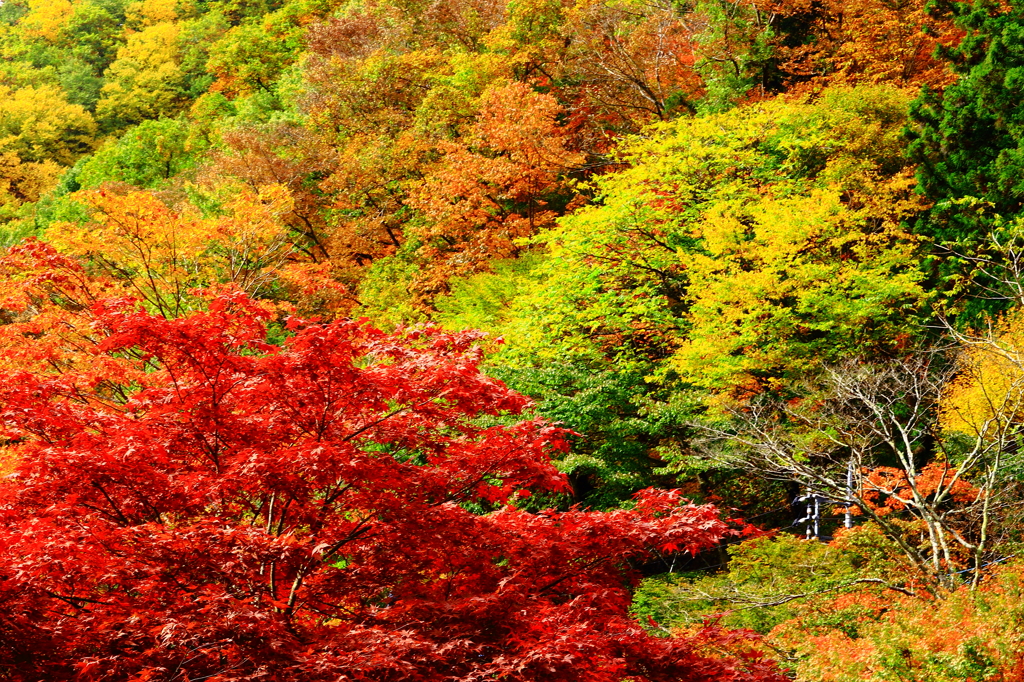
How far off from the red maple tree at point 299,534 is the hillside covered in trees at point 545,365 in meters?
0.03

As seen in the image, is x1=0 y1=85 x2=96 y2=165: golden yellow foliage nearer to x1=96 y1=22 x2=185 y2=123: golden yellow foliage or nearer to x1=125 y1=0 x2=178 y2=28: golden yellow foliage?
x1=96 y1=22 x2=185 y2=123: golden yellow foliage

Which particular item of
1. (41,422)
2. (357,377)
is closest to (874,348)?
(357,377)

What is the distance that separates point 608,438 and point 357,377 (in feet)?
24.9

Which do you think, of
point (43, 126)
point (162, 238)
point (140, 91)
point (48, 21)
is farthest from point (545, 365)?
point (48, 21)

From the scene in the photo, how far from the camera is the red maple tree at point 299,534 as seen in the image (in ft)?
15.2

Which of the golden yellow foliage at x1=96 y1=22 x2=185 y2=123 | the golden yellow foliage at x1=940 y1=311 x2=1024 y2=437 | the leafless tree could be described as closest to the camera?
the leafless tree

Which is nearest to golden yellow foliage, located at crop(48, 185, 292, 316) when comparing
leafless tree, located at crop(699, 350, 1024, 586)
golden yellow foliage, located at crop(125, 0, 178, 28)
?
leafless tree, located at crop(699, 350, 1024, 586)

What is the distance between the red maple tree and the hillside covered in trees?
0.03 m

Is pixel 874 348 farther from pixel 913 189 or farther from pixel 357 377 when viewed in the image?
pixel 357 377

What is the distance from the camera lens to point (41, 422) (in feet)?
20.6

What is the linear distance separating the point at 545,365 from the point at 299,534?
8.43 m

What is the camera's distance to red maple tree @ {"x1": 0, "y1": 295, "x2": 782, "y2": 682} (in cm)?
464

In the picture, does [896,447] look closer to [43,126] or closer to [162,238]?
[162,238]

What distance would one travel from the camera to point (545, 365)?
1429 centimetres
